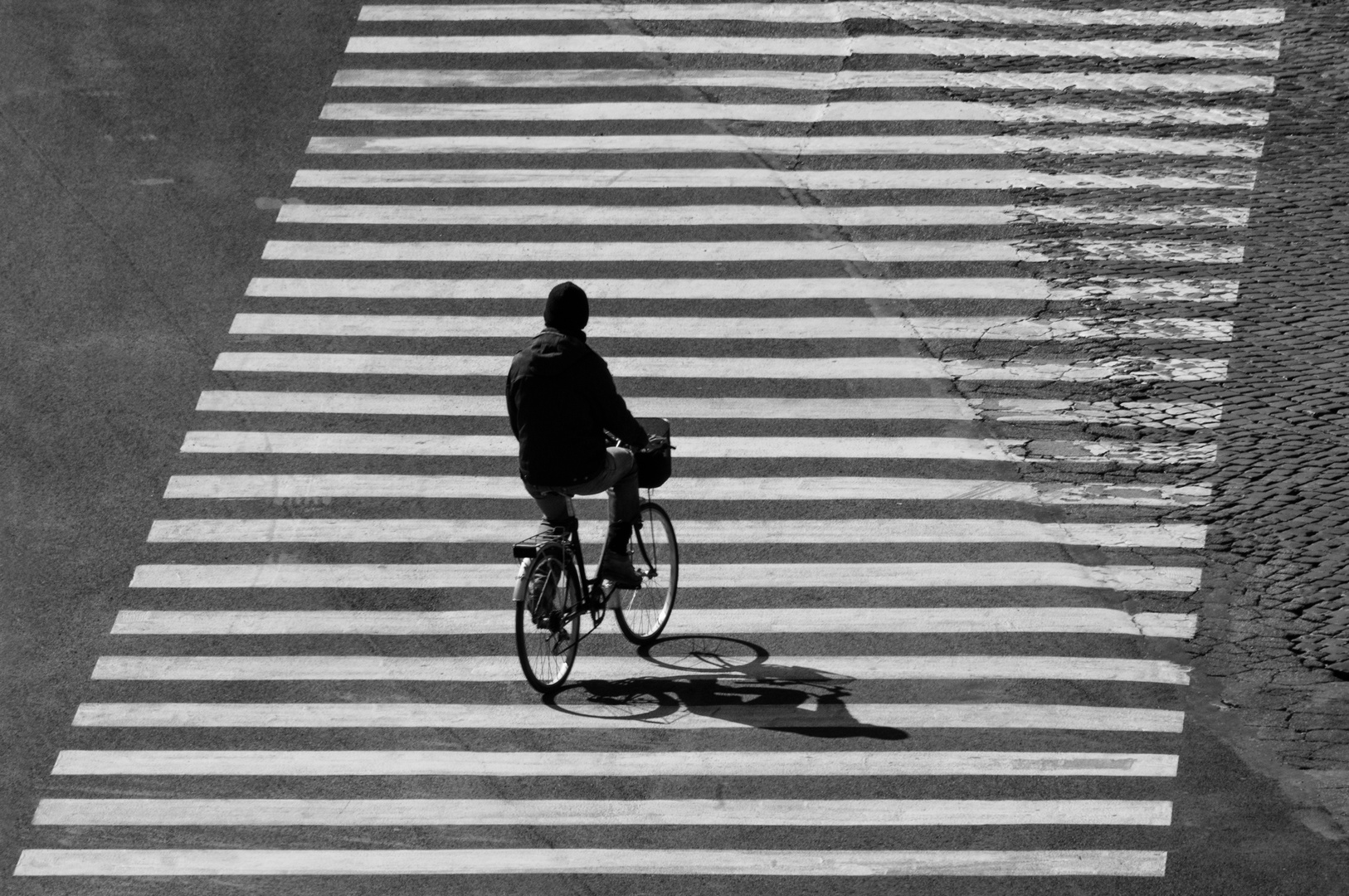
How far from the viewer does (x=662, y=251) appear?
40.6 feet

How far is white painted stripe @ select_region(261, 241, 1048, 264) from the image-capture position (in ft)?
40.3

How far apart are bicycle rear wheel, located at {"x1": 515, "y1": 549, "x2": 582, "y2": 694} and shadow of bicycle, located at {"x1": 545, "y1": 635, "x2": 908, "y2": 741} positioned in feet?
0.56

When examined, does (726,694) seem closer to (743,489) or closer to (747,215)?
(743,489)

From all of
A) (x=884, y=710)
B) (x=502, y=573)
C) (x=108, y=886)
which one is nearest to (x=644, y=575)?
(x=502, y=573)

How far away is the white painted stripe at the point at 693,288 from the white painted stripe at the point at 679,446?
1616 mm

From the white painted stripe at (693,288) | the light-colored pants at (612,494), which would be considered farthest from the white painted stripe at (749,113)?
the light-colored pants at (612,494)

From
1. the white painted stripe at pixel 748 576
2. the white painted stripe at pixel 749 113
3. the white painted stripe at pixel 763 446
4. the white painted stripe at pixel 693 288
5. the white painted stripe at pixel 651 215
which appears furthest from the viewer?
the white painted stripe at pixel 749 113

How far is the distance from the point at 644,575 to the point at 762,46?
708 cm

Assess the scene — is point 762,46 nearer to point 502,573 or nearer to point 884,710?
point 502,573

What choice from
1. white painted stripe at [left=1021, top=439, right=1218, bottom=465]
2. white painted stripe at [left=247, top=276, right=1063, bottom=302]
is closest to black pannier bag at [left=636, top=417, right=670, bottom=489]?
white painted stripe at [left=1021, top=439, right=1218, bottom=465]

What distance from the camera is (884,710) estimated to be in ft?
27.5

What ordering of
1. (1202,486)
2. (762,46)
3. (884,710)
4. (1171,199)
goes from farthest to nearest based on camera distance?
(762,46) → (1171,199) → (1202,486) → (884,710)

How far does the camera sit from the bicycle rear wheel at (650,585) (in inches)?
354

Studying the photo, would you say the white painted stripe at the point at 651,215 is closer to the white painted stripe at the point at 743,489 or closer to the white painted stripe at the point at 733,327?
the white painted stripe at the point at 733,327
